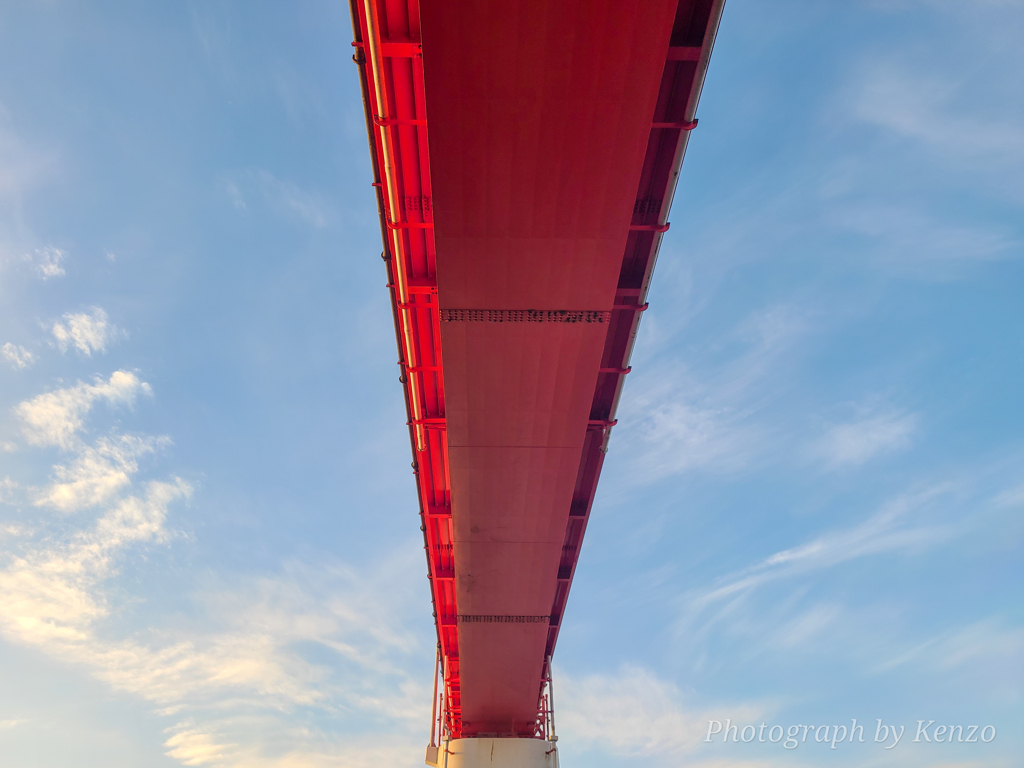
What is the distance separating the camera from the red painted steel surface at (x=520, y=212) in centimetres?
715

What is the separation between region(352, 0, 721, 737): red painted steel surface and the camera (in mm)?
7152

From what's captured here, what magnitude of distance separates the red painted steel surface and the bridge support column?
32.5 ft

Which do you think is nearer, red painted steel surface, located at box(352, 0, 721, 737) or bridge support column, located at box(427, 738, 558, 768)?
red painted steel surface, located at box(352, 0, 721, 737)

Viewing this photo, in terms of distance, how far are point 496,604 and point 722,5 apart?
1329 cm

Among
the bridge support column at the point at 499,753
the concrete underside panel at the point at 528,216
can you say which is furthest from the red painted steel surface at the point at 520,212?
the bridge support column at the point at 499,753

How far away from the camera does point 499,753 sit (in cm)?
2058

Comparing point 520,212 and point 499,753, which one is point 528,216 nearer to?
point 520,212

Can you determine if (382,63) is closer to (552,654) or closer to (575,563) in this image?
(575,563)

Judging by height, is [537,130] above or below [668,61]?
below

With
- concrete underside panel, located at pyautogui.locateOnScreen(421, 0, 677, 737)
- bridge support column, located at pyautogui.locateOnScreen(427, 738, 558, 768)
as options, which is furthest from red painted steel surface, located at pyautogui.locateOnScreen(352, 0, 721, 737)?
bridge support column, located at pyautogui.locateOnScreen(427, 738, 558, 768)

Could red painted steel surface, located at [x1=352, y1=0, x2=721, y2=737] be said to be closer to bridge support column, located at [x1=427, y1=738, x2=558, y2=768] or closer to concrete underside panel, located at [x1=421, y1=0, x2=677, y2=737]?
concrete underside panel, located at [x1=421, y1=0, x2=677, y2=737]

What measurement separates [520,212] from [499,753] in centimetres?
1880

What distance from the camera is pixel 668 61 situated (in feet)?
27.0

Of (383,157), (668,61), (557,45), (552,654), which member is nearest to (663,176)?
(668,61)
